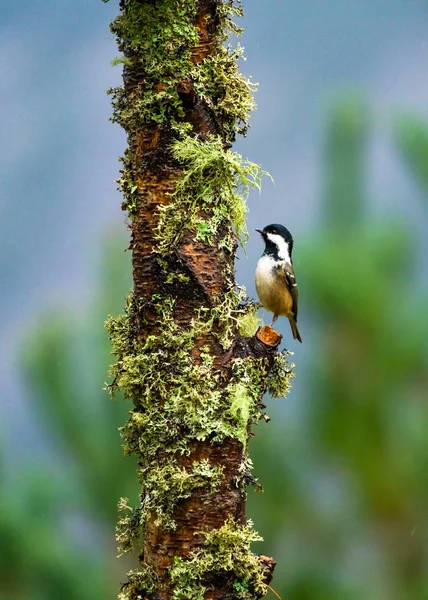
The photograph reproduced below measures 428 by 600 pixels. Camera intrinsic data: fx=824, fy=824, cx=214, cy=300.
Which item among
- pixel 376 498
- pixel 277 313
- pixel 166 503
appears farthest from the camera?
pixel 376 498

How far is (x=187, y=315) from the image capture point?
2088 mm

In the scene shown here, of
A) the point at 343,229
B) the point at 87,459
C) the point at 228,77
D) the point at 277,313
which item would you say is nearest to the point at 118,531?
the point at 228,77

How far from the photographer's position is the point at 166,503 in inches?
80.3

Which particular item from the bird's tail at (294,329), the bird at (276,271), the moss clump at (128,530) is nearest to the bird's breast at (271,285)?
the bird at (276,271)

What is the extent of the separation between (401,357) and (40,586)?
2081 mm

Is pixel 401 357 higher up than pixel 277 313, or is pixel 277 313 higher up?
pixel 401 357

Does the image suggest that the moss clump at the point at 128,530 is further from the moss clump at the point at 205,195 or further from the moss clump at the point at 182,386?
the moss clump at the point at 205,195

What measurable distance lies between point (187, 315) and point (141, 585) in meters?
0.69

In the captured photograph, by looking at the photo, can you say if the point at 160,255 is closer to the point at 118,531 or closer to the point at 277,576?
the point at 118,531

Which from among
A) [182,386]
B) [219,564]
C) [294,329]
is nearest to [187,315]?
[182,386]

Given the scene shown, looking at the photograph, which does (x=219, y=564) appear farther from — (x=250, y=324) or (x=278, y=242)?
(x=278, y=242)

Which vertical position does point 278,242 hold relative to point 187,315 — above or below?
above

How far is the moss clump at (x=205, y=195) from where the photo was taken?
6.87 ft

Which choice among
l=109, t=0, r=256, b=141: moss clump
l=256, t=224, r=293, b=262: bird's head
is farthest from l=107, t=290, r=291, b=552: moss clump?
l=256, t=224, r=293, b=262: bird's head
